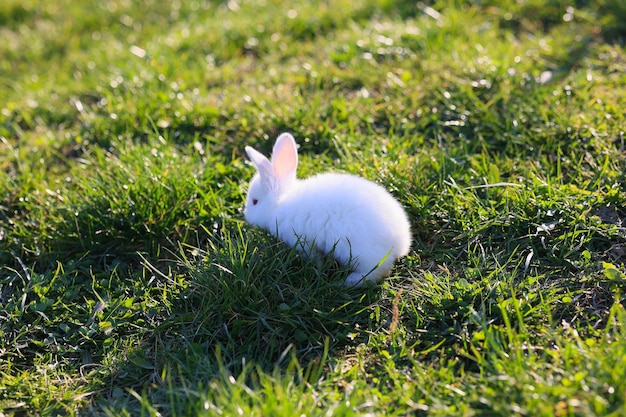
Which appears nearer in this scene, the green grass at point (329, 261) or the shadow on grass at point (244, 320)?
the green grass at point (329, 261)

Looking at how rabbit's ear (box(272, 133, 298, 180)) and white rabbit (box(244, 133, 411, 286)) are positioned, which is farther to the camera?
rabbit's ear (box(272, 133, 298, 180))

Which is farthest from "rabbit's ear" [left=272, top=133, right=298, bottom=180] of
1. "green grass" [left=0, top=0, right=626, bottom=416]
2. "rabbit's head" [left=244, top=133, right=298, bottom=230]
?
"green grass" [left=0, top=0, right=626, bottom=416]

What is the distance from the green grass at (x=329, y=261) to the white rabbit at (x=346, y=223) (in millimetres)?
90

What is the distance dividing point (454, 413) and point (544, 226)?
1.20 meters

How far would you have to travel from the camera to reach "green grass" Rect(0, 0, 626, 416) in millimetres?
2484

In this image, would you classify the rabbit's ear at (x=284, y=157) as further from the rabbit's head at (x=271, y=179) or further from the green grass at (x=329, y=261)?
the green grass at (x=329, y=261)

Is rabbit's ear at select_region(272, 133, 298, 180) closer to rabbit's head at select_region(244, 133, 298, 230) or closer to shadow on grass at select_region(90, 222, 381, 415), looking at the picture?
rabbit's head at select_region(244, 133, 298, 230)

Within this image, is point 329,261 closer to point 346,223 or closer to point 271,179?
point 346,223

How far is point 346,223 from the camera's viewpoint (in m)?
2.92

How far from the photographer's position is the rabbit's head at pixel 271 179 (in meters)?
3.24

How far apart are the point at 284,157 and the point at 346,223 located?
57cm

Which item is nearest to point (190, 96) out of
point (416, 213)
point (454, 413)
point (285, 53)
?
point (285, 53)

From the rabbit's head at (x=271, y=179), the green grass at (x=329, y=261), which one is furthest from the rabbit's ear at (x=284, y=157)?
the green grass at (x=329, y=261)

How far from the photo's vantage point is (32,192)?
3.84 meters
